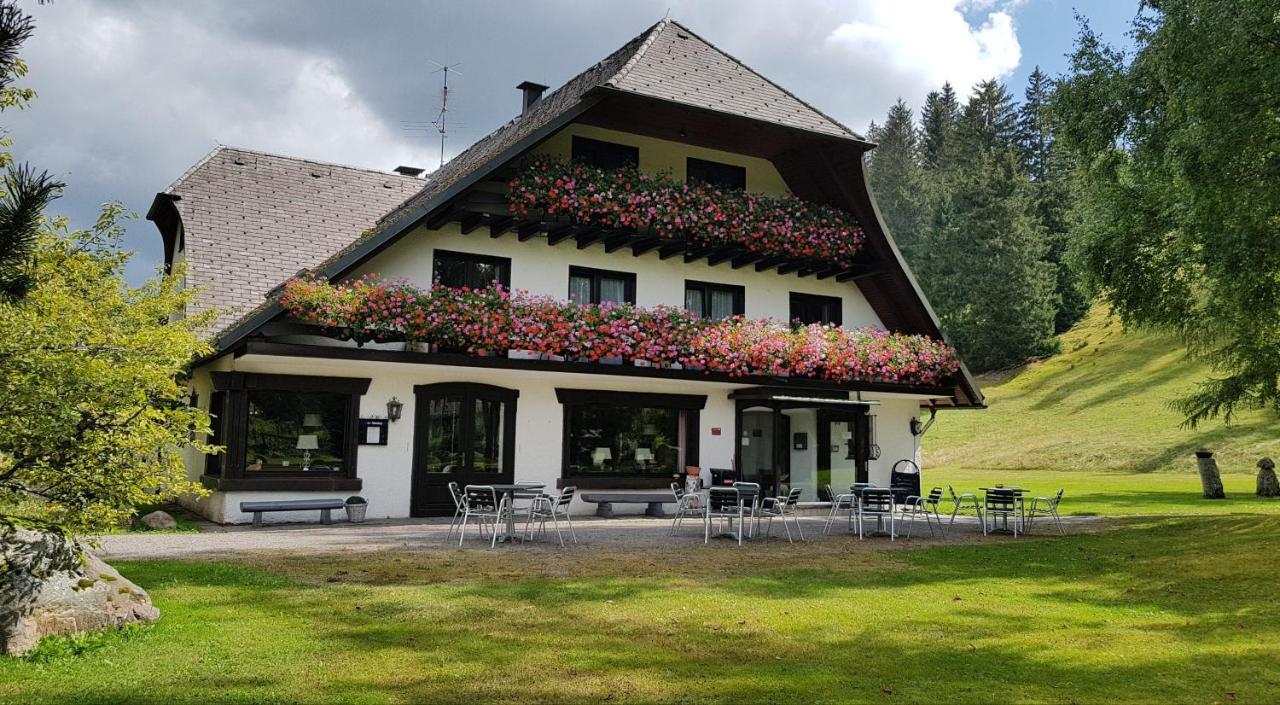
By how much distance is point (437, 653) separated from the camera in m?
6.56

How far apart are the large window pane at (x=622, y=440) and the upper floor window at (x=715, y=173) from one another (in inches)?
193

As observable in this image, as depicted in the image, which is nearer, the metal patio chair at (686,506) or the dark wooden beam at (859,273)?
the metal patio chair at (686,506)

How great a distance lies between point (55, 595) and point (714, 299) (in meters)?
14.8

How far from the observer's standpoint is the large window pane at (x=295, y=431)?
51.2 feet

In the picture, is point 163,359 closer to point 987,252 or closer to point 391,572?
point 391,572

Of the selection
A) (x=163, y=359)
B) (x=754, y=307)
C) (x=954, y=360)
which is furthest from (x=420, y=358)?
(x=954, y=360)

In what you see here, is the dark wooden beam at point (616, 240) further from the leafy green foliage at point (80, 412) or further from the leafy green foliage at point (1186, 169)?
the leafy green foliage at point (80, 412)

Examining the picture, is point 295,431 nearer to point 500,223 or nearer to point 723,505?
point 500,223

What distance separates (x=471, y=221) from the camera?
16.9m

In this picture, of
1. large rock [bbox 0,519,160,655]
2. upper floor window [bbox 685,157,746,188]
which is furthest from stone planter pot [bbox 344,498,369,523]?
upper floor window [bbox 685,157,746,188]

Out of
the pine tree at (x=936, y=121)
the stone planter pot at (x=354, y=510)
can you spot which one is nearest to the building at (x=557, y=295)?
the stone planter pot at (x=354, y=510)

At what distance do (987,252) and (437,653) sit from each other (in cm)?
5250

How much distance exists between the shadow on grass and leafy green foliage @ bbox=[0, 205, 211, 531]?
3.79ft

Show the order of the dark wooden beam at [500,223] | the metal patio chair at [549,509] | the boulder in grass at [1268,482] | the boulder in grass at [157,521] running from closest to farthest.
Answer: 1. the metal patio chair at [549,509]
2. the boulder in grass at [157,521]
3. the dark wooden beam at [500,223]
4. the boulder in grass at [1268,482]
